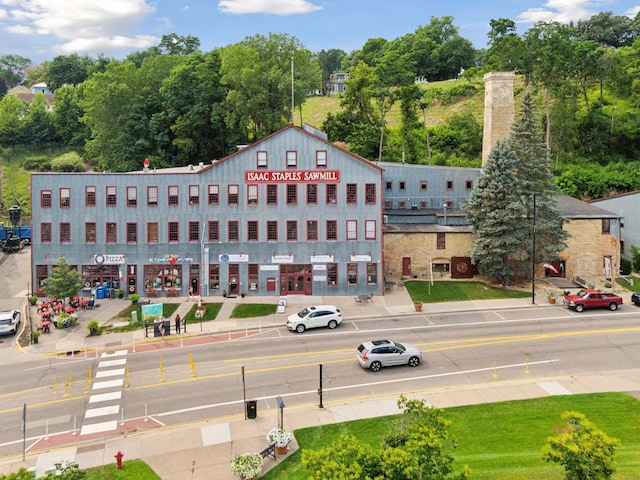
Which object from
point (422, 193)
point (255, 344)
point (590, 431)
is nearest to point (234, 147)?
point (422, 193)

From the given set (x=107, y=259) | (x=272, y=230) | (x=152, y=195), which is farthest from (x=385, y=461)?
(x=107, y=259)

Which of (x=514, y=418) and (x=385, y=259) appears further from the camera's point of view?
(x=385, y=259)

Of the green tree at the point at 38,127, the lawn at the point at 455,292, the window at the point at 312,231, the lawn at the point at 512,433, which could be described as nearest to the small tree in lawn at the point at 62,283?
the window at the point at 312,231

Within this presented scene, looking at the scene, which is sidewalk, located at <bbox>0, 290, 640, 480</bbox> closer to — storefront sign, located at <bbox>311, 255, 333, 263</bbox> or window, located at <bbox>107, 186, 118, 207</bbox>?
window, located at <bbox>107, 186, 118, 207</bbox>

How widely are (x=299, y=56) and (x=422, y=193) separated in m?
31.9

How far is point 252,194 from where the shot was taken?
44.2 meters

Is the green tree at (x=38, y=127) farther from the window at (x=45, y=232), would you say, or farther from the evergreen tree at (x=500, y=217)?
the evergreen tree at (x=500, y=217)

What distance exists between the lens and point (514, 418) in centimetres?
2214

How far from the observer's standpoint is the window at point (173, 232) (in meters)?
44.1

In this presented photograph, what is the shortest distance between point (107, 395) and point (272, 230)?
2137cm

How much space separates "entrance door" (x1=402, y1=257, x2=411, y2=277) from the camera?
4791 centimetres

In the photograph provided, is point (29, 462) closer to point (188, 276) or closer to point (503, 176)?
point (188, 276)

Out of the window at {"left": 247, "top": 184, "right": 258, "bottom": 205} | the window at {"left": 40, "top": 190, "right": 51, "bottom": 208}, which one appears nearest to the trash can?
the window at {"left": 247, "top": 184, "right": 258, "bottom": 205}

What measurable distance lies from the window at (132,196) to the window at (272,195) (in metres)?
11.0
